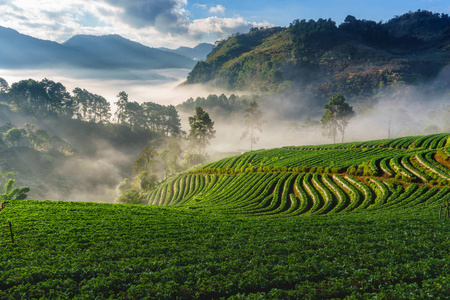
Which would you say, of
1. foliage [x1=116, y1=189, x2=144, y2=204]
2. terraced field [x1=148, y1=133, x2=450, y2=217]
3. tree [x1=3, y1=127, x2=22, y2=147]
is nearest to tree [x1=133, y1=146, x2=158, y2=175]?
foliage [x1=116, y1=189, x2=144, y2=204]

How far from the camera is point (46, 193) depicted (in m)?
95.6

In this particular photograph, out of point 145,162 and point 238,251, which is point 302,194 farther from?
point 145,162

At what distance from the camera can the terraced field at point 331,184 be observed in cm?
3666

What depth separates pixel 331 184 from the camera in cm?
4475

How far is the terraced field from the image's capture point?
36656 millimetres

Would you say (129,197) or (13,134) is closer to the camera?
(129,197)

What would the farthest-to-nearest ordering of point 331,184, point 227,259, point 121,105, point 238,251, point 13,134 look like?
1. point 121,105
2. point 13,134
3. point 331,184
4. point 238,251
5. point 227,259

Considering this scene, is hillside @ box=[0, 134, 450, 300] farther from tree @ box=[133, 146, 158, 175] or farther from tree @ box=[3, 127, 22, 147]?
tree @ box=[3, 127, 22, 147]

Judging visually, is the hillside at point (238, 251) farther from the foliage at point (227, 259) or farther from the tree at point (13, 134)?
the tree at point (13, 134)

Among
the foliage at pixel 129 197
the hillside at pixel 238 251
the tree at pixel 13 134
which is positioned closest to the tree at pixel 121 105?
the tree at pixel 13 134

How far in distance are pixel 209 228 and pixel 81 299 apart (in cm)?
1424

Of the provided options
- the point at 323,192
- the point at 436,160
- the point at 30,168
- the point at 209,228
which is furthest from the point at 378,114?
the point at 30,168

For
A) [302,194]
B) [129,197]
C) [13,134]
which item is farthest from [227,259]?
[13,134]

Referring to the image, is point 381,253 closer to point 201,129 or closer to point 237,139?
point 201,129
